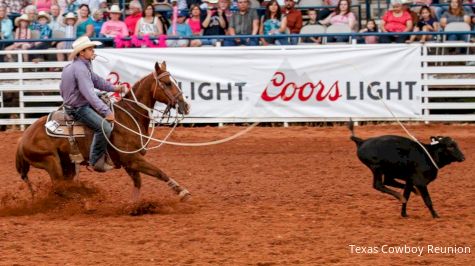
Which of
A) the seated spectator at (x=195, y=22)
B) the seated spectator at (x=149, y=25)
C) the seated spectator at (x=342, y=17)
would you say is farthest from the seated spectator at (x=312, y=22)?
the seated spectator at (x=149, y=25)

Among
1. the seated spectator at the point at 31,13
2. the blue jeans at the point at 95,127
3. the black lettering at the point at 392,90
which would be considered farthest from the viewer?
the seated spectator at the point at 31,13

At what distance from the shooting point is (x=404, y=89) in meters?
15.8

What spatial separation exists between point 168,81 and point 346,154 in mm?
4268

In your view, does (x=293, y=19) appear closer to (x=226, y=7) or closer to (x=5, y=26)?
(x=226, y=7)

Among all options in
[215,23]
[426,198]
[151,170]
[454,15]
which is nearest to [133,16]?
[215,23]

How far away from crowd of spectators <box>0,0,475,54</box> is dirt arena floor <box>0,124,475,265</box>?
2875mm

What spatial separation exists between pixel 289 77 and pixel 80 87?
6759 mm

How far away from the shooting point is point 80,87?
31.7 ft

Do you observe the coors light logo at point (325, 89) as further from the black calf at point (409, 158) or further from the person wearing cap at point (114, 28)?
the black calf at point (409, 158)

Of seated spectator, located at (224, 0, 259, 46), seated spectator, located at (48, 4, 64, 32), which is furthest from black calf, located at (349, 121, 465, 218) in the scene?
seated spectator, located at (48, 4, 64, 32)

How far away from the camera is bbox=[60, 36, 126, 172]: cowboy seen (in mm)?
9664

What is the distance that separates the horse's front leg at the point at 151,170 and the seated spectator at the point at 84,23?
25.1ft

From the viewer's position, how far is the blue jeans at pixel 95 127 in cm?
982

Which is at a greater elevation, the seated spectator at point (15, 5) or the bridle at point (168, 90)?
the seated spectator at point (15, 5)
